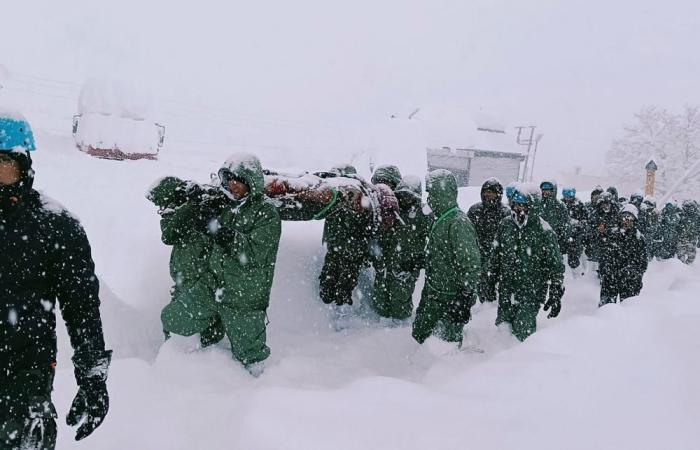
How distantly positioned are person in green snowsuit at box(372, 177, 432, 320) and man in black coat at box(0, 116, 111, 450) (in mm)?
3691

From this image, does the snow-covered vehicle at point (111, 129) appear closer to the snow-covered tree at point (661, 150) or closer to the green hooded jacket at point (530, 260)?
the green hooded jacket at point (530, 260)

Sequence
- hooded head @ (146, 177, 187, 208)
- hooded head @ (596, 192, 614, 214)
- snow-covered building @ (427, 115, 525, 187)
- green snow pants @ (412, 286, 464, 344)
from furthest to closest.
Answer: snow-covered building @ (427, 115, 525, 187)
hooded head @ (596, 192, 614, 214)
green snow pants @ (412, 286, 464, 344)
hooded head @ (146, 177, 187, 208)

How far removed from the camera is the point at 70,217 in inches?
80.5

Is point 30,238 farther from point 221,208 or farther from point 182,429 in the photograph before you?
point 221,208

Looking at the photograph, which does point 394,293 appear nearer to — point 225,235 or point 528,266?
point 528,266

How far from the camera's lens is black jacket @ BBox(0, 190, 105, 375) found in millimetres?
1882

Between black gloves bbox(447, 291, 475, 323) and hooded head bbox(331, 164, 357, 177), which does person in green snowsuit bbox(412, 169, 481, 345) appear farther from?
hooded head bbox(331, 164, 357, 177)

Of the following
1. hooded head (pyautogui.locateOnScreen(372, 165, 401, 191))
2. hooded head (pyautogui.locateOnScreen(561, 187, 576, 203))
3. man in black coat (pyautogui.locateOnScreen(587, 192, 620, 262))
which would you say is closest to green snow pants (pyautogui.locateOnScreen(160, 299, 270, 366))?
hooded head (pyautogui.locateOnScreen(372, 165, 401, 191))

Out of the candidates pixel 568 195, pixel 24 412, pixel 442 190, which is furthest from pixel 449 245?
pixel 568 195

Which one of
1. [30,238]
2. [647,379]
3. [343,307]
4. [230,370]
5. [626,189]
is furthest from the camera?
[626,189]

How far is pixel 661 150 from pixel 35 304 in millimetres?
48409

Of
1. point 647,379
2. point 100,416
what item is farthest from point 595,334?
point 100,416

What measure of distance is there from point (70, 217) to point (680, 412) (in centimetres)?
304

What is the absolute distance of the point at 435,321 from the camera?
15.1ft
